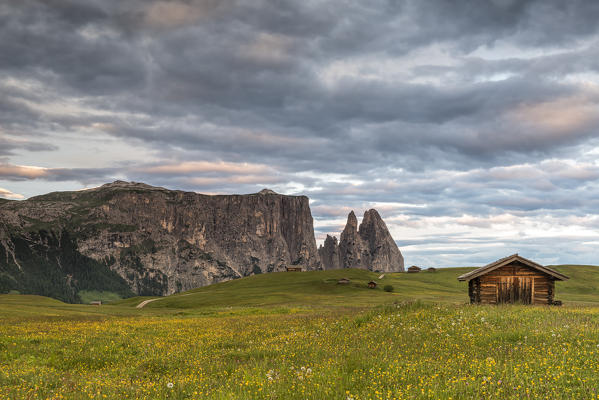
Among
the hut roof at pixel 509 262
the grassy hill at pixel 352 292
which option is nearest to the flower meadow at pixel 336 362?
the hut roof at pixel 509 262

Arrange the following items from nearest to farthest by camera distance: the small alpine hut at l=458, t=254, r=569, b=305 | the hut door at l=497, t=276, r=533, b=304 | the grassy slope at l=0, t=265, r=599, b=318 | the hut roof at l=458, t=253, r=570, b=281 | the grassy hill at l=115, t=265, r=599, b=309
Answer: the hut roof at l=458, t=253, r=570, b=281 → the small alpine hut at l=458, t=254, r=569, b=305 → the hut door at l=497, t=276, r=533, b=304 → the grassy slope at l=0, t=265, r=599, b=318 → the grassy hill at l=115, t=265, r=599, b=309

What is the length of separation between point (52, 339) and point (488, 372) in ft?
65.9

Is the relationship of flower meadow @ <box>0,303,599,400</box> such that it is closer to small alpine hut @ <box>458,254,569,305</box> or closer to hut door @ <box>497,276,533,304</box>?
small alpine hut @ <box>458,254,569,305</box>

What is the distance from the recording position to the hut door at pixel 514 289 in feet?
134

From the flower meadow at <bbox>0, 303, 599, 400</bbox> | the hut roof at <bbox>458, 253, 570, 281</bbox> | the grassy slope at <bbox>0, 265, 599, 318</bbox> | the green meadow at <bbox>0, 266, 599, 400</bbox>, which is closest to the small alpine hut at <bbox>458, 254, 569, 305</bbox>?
the hut roof at <bbox>458, 253, 570, 281</bbox>

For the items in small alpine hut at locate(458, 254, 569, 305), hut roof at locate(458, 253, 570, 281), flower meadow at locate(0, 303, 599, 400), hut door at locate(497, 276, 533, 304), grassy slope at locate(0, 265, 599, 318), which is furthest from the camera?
grassy slope at locate(0, 265, 599, 318)

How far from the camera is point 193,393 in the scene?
9836mm

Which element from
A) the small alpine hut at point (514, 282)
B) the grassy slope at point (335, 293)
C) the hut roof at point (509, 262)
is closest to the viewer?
the hut roof at point (509, 262)

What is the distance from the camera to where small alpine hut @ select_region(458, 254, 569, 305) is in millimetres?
40719

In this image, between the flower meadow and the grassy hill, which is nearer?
the flower meadow

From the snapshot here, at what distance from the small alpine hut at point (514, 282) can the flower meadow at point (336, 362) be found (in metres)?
22.1

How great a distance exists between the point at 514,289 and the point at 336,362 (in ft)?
116

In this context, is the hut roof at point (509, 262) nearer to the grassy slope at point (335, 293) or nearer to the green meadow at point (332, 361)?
the green meadow at point (332, 361)

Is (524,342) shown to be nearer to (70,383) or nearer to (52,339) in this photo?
(70,383)
